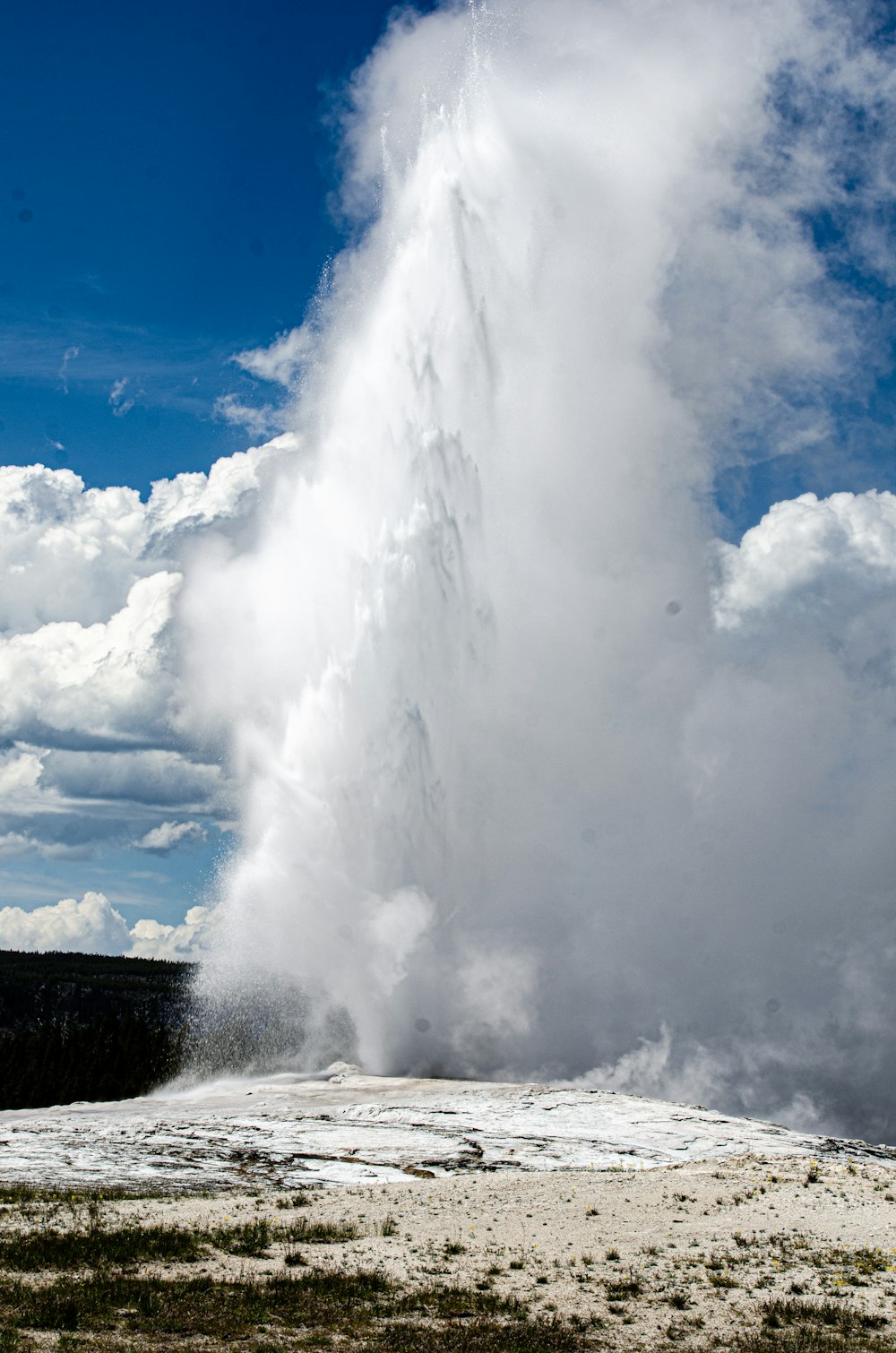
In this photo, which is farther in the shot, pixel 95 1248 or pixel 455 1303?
pixel 95 1248

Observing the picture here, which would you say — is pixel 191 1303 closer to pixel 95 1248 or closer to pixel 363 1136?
pixel 95 1248

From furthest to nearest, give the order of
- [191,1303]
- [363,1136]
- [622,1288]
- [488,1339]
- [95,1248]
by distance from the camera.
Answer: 1. [363,1136]
2. [95,1248]
3. [622,1288]
4. [191,1303]
5. [488,1339]

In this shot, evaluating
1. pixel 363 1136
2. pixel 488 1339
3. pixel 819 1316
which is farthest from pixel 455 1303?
pixel 363 1136

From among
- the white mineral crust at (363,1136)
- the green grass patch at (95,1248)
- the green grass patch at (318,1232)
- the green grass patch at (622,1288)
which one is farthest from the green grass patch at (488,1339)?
the white mineral crust at (363,1136)

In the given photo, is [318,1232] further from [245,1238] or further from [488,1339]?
[488,1339]

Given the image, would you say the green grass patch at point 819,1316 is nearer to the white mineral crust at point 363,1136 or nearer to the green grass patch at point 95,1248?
the green grass patch at point 95,1248

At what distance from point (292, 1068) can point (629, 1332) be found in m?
41.0

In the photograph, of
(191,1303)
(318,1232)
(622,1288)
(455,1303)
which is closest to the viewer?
(191,1303)

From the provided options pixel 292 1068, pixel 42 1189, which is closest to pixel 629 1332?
pixel 42 1189

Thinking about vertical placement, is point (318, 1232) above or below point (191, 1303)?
above

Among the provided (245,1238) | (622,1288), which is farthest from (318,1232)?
(622,1288)

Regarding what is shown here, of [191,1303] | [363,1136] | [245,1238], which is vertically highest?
[363,1136]

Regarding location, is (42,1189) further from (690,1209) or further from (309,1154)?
(690,1209)

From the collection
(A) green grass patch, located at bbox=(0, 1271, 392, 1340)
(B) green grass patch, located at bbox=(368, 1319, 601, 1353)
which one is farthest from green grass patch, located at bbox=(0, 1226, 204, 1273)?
(B) green grass patch, located at bbox=(368, 1319, 601, 1353)
